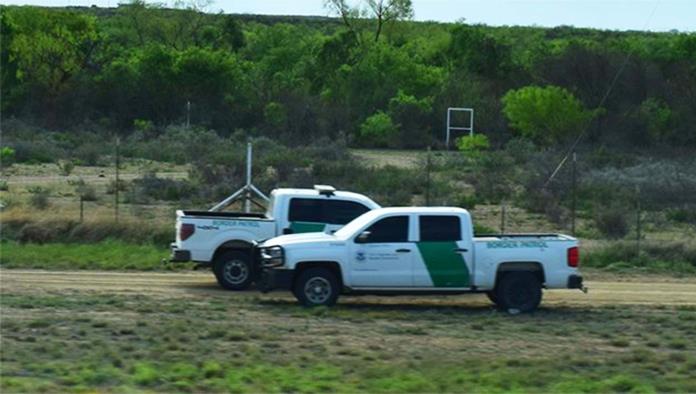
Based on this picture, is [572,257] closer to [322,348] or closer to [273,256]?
[273,256]

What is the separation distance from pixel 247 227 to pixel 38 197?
1370 cm

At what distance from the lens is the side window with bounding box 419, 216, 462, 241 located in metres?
21.3

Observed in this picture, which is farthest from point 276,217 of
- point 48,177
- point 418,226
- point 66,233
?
point 48,177

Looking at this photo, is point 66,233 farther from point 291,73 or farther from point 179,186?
point 291,73

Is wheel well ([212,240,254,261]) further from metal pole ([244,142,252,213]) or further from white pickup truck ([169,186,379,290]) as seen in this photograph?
metal pole ([244,142,252,213])

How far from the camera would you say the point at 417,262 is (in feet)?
69.5

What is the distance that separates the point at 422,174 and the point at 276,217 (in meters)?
17.5

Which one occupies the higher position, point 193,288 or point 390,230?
point 390,230

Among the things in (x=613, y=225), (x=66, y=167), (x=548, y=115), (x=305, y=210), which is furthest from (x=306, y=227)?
(x=548, y=115)

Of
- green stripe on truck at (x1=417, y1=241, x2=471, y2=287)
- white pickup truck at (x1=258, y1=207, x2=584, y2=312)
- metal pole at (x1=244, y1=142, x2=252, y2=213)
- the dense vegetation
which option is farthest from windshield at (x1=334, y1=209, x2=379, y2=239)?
the dense vegetation

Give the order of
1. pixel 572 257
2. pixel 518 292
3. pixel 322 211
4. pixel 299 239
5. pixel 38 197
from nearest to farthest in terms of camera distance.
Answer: pixel 518 292, pixel 299 239, pixel 572 257, pixel 322 211, pixel 38 197

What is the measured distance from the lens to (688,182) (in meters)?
40.1

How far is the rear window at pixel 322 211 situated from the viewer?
2381cm

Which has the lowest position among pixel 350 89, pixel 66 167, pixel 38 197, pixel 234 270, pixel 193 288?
pixel 193 288
